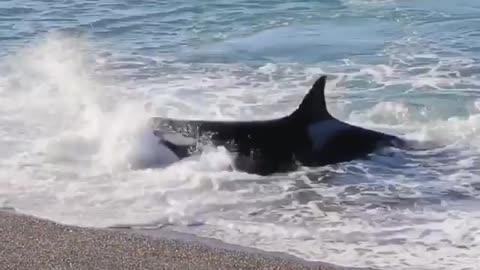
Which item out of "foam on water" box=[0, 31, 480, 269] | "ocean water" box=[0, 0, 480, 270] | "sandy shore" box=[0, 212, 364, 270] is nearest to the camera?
"sandy shore" box=[0, 212, 364, 270]

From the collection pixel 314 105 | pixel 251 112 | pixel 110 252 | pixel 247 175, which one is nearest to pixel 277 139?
pixel 314 105

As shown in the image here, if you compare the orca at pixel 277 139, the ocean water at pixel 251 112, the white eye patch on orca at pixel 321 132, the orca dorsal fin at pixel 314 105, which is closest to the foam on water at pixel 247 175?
the ocean water at pixel 251 112

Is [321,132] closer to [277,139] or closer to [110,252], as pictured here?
[277,139]

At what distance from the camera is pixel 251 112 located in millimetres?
10617

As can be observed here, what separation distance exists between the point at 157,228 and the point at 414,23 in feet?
35.5

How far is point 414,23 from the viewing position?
16703 millimetres

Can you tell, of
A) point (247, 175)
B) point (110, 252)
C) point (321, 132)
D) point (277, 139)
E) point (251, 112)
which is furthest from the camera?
point (251, 112)

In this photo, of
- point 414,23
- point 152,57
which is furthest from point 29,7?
point 414,23

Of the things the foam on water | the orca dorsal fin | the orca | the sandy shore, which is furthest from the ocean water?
the orca dorsal fin

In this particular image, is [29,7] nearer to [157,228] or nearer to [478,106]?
[478,106]

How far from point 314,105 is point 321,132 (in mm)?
282

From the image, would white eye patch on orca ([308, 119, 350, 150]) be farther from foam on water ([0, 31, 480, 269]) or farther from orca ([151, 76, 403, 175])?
foam on water ([0, 31, 480, 269])

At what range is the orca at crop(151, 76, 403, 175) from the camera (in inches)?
331

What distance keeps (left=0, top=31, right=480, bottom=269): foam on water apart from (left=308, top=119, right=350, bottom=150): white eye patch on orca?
310 mm
